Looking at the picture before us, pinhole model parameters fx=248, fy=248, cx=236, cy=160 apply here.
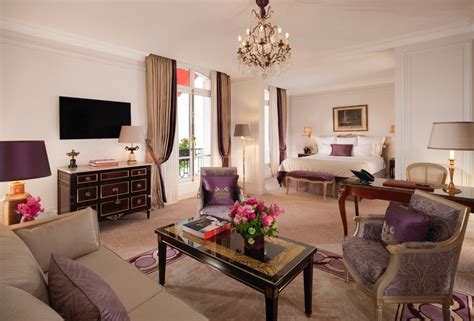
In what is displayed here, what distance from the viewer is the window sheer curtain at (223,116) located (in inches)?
233

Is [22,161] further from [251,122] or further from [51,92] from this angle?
[251,122]

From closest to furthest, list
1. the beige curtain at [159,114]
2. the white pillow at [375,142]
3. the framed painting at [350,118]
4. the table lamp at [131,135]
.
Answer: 1. the table lamp at [131,135]
2. the beige curtain at [159,114]
3. the white pillow at [375,142]
4. the framed painting at [350,118]

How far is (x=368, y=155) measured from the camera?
6.85 metres

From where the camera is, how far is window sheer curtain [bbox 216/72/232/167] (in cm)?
592

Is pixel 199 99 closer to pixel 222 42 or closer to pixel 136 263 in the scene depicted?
pixel 222 42

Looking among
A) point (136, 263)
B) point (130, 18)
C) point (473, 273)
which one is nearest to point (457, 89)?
A: point (473, 273)

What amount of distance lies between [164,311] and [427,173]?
3.76m

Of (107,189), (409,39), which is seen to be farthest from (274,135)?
(107,189)

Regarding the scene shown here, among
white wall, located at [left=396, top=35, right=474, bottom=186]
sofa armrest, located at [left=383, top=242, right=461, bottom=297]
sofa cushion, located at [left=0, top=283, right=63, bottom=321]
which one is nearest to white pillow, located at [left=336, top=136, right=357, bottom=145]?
white wall, located at [left=396, top=35, right=474, bottom=186]

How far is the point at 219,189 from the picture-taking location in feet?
11.7

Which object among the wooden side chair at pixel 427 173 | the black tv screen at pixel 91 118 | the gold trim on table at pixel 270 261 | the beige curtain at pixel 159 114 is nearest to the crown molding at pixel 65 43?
the beige curtain at pixel 159 114

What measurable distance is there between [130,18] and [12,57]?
5.59 ft

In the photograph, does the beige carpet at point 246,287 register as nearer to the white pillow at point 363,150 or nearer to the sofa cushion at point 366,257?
the sofa cushion at point 366,257

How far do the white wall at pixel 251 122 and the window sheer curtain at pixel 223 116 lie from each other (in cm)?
20
